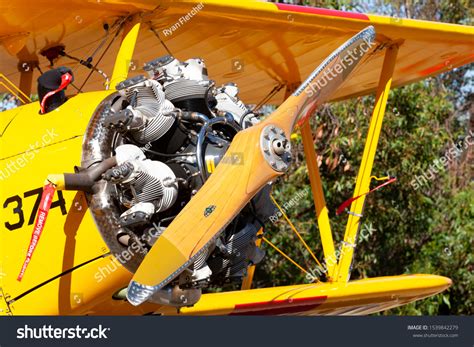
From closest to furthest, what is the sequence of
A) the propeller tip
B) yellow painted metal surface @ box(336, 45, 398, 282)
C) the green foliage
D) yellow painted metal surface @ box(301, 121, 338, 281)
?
1. the propeller tip
2. yellow painted metal surface @ box(336, 45, 398, 282)
3. yellow painted metal surface @ box(301, 121, 338, 281)
4. the green foliage

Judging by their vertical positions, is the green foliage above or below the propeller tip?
below

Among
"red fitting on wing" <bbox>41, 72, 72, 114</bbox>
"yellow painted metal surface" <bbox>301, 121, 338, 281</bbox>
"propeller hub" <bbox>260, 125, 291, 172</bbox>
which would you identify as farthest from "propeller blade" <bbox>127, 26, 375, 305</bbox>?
"yellow painted metal surface" <bbox>301, 121, 338, 281</bbox>

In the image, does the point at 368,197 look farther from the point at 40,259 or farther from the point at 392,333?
the point at 40,259

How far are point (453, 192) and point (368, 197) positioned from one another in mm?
1982

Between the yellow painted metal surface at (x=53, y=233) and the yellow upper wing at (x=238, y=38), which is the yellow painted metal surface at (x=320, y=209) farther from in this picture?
the yellow painted metal surface at (x=53, y=233)

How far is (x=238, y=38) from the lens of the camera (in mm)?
7453

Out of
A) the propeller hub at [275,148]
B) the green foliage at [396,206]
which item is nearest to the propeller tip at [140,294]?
the propeller hub at [275,148]

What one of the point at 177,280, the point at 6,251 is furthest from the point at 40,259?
the point at 177,280

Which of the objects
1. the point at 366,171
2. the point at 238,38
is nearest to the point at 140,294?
the point at 238,38

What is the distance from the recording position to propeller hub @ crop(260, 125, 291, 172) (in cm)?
A: 519

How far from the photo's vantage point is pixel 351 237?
8195mm

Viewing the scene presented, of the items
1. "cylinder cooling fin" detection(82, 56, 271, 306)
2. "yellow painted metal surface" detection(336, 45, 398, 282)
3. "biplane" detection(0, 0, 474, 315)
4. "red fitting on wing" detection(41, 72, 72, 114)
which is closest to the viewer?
"biplane" detection(0, 0, 474, 315)

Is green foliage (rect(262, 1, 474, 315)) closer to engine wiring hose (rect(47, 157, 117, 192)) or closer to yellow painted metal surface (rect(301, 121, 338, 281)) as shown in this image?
yellow painted metal surface (rect(301, 121, 338, 281))

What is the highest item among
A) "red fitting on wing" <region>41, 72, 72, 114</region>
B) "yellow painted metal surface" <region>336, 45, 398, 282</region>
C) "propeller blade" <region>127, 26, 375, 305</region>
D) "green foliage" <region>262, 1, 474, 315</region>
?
"red fitting on wing" <region>41, 72, 72, 114</region>
